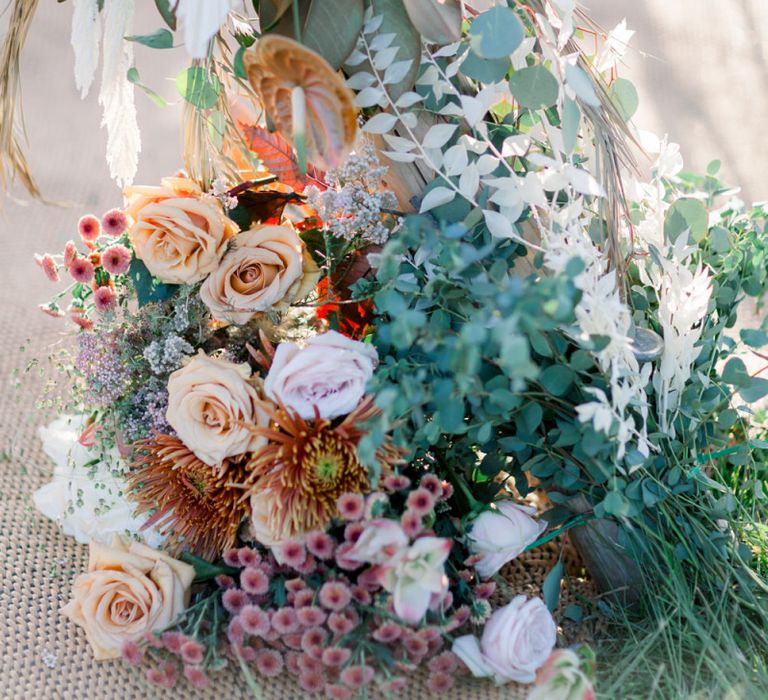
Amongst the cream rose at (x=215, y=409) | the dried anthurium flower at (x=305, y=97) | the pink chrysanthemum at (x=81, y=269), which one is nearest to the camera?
the dried anthurium flower at (x=305, y=97)

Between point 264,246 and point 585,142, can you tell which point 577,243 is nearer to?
point 585,142

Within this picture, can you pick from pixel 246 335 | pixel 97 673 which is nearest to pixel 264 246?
pixel 246 335

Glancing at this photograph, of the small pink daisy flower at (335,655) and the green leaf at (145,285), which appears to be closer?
the small pink daisy flower at (335,655)

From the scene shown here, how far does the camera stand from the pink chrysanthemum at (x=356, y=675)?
53cm

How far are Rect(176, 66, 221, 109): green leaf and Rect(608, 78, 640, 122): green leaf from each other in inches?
12.8

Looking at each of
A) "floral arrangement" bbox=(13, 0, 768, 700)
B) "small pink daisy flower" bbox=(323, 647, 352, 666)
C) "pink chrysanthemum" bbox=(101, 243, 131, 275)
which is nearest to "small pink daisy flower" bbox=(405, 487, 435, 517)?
"floral arrangement" bbox=(13, 0, 768, 700)

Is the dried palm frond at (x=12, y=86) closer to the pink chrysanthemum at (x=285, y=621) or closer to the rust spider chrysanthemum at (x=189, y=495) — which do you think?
→ the rust spider chrysanthemum at (x=189, y=495)

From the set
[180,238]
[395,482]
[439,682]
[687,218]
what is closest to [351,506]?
[395,482]

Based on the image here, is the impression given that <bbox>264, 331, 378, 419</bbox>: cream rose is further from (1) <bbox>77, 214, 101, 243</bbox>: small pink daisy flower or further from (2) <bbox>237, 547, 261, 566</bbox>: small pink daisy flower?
(1) <bbox>77, 214, 101, 243</bbox>: small pink daisy flower

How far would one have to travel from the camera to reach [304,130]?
518 millimetres

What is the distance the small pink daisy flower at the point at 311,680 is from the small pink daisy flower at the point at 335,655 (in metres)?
0.03

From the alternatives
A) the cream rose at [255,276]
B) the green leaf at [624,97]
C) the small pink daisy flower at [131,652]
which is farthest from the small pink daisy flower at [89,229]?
the green leaf at [624,97]

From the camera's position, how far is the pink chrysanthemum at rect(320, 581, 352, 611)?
55 cm

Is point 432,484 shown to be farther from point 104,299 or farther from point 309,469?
point 104,299
